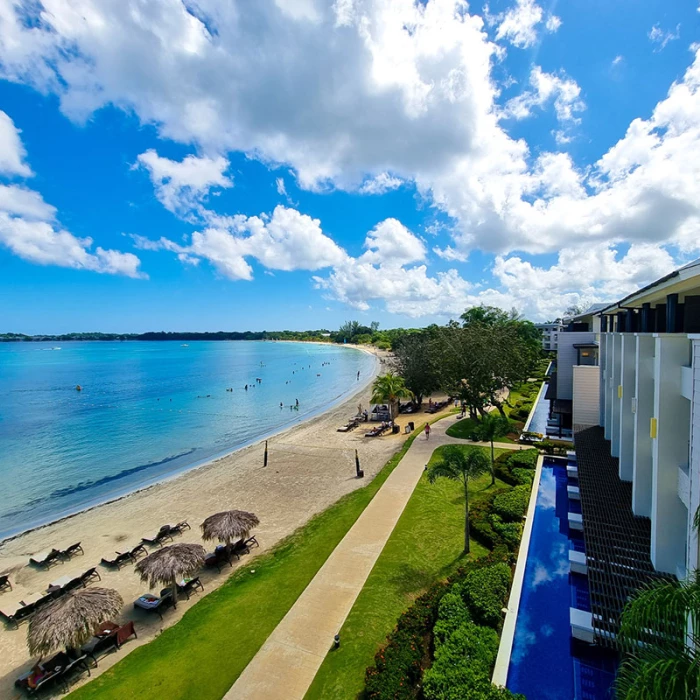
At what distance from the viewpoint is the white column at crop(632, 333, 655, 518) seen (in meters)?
11.8

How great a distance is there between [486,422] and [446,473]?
29.1 feet

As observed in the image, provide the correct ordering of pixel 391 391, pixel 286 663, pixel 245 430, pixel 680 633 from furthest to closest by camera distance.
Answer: pixel 245 430 → pixel 391 391 → pixel 286 663 → pixel 680 633

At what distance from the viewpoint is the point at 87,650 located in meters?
11.0

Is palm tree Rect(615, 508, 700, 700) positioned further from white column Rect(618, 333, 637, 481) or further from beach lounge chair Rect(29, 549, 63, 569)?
beach lounge chair Rect(29, 549, 63, 569)

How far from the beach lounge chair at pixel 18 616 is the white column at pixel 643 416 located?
20.0m

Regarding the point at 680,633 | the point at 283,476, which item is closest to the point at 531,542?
the point at 680,633

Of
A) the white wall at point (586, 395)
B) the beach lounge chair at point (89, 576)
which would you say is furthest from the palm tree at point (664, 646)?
the white wall at point (586, 395)

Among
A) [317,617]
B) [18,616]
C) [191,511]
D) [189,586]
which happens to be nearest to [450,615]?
[317,617]

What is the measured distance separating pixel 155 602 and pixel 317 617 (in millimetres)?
5793

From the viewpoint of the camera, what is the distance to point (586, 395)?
24.4 metres

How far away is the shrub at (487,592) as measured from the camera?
382 inches

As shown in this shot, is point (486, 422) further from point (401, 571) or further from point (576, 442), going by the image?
point (401, 571)

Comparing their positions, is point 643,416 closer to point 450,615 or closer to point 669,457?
point 669,457

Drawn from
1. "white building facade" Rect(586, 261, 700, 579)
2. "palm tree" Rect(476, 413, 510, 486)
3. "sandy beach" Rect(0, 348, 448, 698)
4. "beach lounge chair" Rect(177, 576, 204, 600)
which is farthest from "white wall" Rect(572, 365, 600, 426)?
"beach lounge chair" Rect(177, 576, 204, 600)
